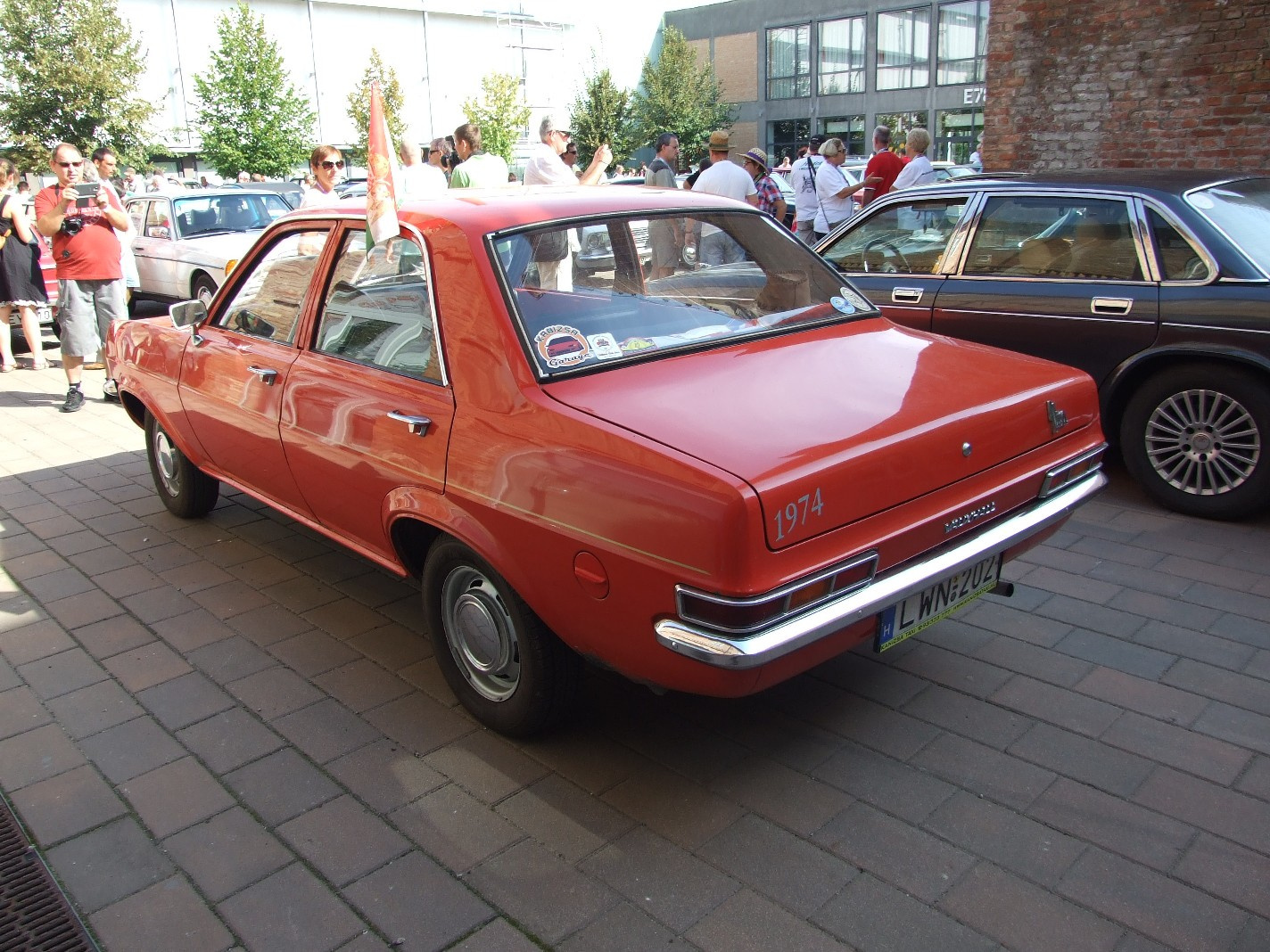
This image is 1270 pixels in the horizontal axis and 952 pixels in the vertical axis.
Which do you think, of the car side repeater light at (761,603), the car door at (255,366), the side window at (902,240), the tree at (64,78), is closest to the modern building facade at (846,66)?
the tree at (64,78)

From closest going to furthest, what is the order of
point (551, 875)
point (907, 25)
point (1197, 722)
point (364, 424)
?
point (551, 875) < point (1197, 722) < point (364, 424) < point (907, 25)

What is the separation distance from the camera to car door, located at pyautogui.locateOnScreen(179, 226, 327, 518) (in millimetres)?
4152

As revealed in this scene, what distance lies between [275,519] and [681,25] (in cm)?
5668

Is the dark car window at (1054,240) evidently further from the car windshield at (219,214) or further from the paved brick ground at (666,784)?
the car windshield at (219,214)

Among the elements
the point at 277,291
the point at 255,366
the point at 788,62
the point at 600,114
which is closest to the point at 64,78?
the point at 600,114

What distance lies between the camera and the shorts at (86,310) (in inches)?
324

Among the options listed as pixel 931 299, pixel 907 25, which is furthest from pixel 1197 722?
pixel 907 25

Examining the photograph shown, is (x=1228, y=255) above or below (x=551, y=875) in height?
above

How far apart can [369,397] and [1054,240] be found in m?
4.07

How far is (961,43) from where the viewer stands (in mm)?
44094

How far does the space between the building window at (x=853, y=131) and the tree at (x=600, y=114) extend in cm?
1007

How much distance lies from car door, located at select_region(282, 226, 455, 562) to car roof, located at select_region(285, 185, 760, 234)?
15cm

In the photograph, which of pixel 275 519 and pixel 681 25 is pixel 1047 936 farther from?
pixel 681 25

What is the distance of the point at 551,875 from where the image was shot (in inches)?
107
